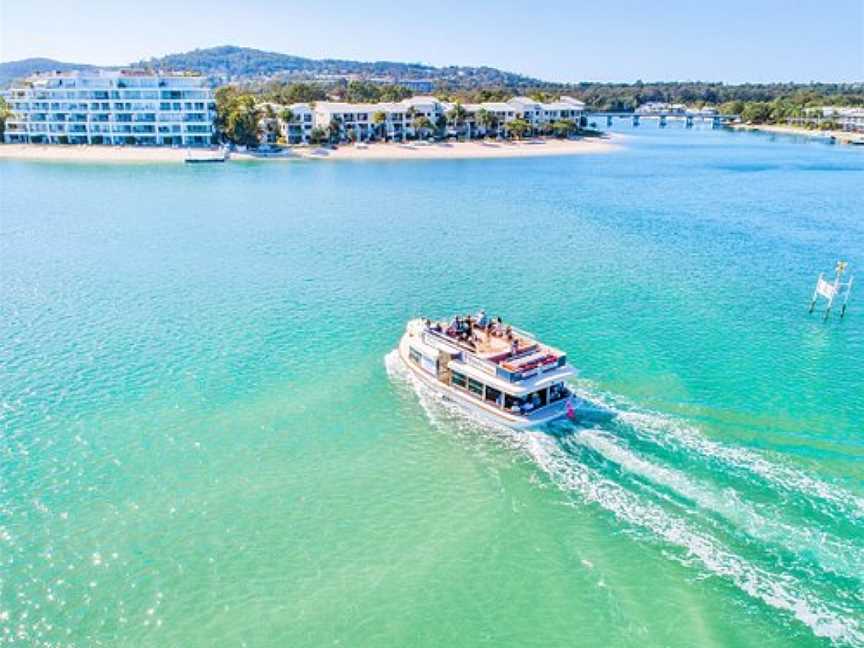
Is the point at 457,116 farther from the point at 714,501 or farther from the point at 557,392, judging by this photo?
the point at 714,501

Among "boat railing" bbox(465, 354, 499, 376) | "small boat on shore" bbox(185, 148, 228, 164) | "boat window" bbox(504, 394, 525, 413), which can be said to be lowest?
"boat window" bbox(504, 394, 525, 413)

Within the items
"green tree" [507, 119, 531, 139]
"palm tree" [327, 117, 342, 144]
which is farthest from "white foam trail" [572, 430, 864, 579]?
"green tree" [507, 119, 531, 139]

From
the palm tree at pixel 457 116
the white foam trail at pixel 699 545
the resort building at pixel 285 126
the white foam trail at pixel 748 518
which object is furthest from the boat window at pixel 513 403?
the palm tree at pixel 457 116

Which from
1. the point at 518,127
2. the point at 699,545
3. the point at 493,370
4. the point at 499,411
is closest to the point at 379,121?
the point at 518,127

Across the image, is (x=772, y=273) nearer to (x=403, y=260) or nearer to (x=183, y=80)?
(x=403, y=260)

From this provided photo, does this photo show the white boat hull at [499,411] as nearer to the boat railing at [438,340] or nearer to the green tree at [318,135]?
the boat railing at [438,340]

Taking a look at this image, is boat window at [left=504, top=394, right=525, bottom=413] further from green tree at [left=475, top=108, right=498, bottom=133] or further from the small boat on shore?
green tree at [left=475, top=108, right=498, bottom=133]
